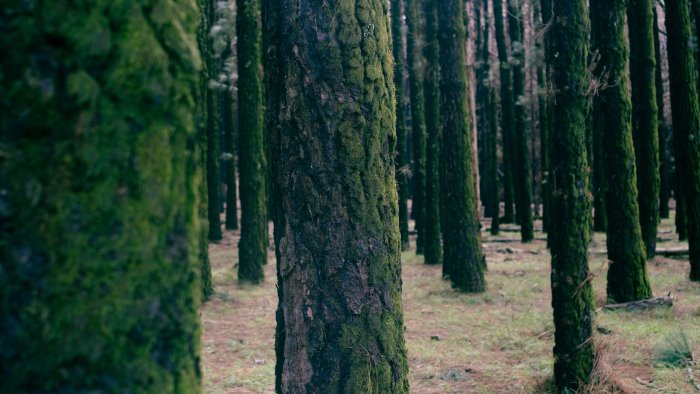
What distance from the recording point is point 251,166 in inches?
471

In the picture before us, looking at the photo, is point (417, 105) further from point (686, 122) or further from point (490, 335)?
point (490, 335)

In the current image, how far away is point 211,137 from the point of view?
15922mm

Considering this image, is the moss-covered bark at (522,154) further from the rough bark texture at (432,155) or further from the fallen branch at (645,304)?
the fallen branch at (645,304)

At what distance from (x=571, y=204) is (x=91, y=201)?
511cm

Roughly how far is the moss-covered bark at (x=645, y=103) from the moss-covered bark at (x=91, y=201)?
43.4 feet

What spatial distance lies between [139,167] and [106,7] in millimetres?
230

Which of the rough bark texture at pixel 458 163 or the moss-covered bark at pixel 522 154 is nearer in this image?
the rough bark texture at pixel 458 163

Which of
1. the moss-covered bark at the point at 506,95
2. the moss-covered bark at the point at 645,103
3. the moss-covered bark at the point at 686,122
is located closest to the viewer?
the moss-covered bark at the point at 686,122

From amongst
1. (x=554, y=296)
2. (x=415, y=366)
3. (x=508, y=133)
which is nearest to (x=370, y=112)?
(x=554, y=296)

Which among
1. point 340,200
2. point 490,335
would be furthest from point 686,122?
point 340,200

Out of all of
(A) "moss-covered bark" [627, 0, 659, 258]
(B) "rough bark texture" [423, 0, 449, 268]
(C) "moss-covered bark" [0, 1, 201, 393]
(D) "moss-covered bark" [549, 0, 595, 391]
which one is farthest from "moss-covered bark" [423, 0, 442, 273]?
(C) "moss-covered bark" [0, 1, 201, 393]

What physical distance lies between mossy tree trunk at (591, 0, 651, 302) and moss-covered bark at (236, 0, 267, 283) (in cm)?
638

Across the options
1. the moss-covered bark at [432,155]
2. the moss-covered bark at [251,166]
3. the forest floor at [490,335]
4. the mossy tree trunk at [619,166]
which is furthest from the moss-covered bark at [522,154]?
the mossy tree trunk at [619,166]

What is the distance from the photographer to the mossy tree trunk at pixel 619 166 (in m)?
8.59
